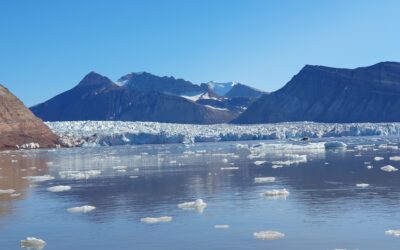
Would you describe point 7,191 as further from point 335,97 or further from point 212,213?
point 335,97

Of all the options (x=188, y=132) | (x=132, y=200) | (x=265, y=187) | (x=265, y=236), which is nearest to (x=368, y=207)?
(x=265, y=236)

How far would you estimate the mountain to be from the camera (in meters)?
130

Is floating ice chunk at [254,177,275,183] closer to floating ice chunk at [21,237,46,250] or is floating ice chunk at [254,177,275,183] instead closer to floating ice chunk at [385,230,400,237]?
floating ice chunk at [385,230,400,237]

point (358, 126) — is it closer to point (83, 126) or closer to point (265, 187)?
point (83, 126)

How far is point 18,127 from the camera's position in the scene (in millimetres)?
78938

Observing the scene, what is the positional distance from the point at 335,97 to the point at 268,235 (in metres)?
133

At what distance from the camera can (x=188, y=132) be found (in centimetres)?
8250

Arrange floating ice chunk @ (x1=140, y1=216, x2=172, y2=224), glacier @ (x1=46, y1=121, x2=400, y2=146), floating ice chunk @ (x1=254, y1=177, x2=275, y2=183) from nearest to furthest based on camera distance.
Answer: floating ice chunk @ (x1=140, y1=216, x2=172, y2=224) → floating ice chunk @ (x1=254, y1=177, x2=275, y2=183) → glacier @ (x1=46, y1=121, x2=400, y2=146)

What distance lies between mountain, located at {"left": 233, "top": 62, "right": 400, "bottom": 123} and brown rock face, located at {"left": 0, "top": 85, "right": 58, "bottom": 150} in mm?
72525

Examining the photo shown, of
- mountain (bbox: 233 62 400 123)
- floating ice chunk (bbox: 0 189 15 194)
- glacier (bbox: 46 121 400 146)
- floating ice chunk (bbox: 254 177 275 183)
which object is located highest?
mountain (bbox: 233 62 400 123)

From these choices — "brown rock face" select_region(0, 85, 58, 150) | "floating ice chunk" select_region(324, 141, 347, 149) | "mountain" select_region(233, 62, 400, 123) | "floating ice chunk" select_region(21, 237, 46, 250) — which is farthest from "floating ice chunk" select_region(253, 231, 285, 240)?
"mountain" select_region(233, 62, 400, 123)

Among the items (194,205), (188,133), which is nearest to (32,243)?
(194,205)

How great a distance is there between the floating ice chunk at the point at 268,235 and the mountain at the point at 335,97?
12080 centimetres

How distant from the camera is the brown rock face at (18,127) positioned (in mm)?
76062
